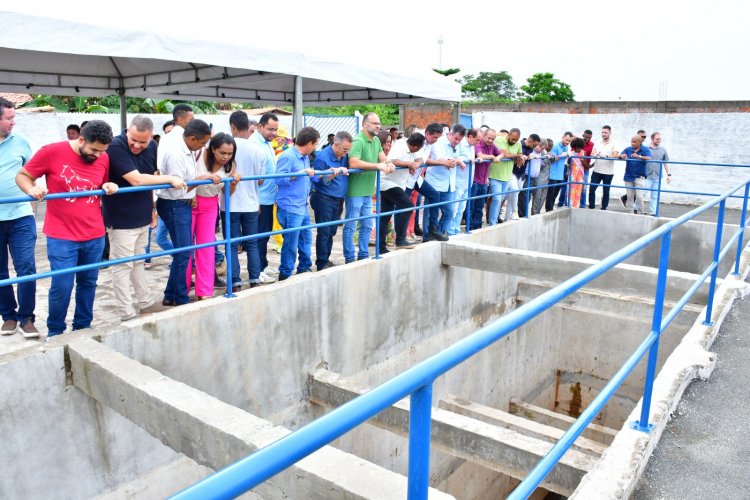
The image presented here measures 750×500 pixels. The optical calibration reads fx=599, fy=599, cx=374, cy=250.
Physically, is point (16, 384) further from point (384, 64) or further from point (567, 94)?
point (567, 94)

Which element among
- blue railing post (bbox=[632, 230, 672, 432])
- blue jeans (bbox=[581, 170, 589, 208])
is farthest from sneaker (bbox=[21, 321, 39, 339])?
blue jeans (bbox=[581, 170, 589, 208])

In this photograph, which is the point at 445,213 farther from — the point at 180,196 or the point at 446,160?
the point at 180,196

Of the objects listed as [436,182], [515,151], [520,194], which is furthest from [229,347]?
[520,194]

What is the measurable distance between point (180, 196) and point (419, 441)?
383cm

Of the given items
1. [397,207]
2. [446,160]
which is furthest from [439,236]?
[446,160]

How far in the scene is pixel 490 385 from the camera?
8844 mm

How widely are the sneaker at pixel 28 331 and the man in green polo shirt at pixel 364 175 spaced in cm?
304

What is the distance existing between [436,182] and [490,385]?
10.7 ft

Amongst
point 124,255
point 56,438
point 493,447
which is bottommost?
point 493,447

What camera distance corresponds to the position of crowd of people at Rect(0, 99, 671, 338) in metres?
4.09

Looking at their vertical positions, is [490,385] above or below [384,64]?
below

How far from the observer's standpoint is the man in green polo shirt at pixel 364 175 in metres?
6.05

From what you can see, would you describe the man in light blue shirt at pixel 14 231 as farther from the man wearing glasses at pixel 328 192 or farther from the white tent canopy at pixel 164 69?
the man wearing glasses at pixel 328 192

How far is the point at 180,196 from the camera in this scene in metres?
4.72
